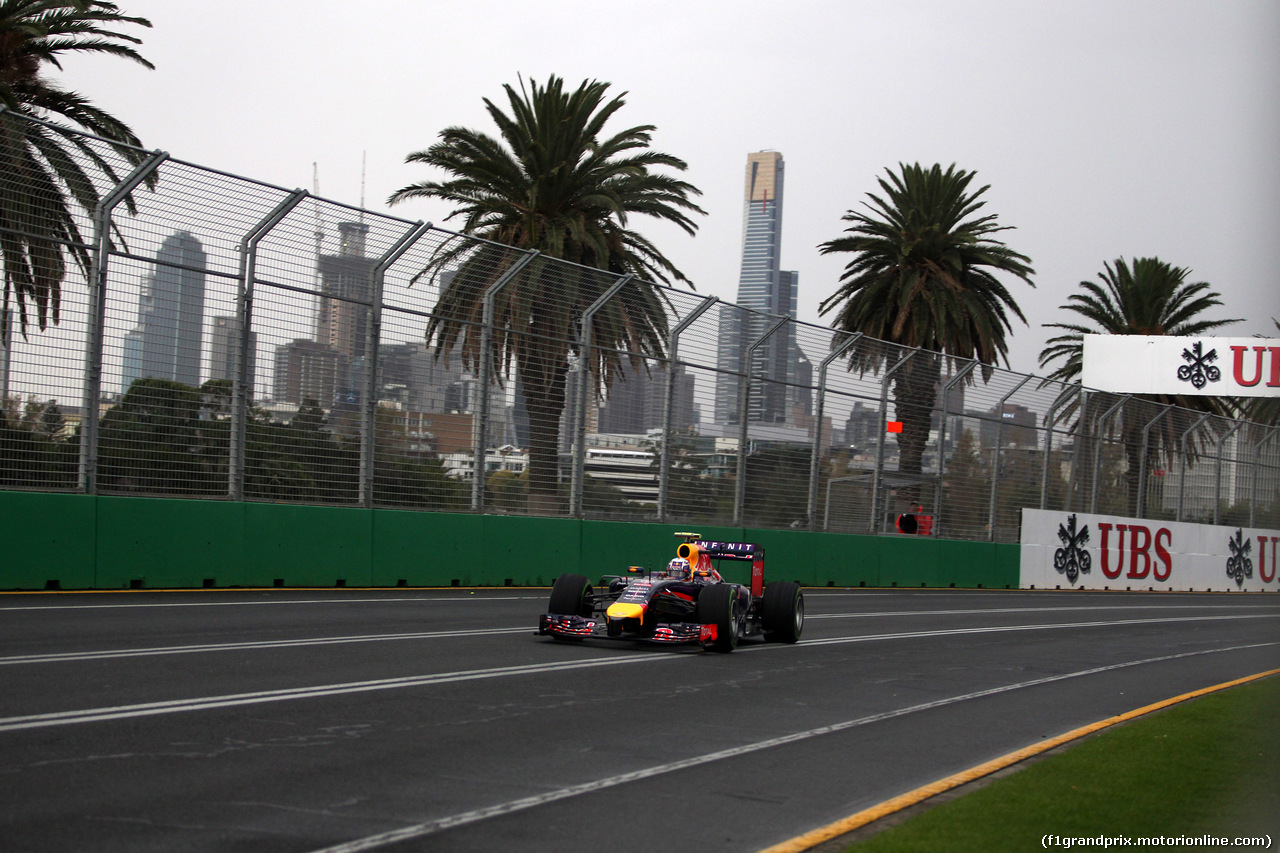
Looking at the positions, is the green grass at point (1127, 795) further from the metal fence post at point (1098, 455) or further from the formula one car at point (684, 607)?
the metal fence post at point (1098, 455)

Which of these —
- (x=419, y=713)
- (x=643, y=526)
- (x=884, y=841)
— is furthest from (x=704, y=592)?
(x=643, y=526)

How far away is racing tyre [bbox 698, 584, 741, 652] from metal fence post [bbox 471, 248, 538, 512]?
23.9 ft

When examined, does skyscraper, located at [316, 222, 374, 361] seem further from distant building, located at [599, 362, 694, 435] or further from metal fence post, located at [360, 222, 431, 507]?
distant building, located at [599, 362, 694, 435]

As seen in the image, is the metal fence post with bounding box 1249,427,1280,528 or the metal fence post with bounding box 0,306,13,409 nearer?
the metal fence post with bounding box 0,306,13,409

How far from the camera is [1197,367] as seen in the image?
137 feet

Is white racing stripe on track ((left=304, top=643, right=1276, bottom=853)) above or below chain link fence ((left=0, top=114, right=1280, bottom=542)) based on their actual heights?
below

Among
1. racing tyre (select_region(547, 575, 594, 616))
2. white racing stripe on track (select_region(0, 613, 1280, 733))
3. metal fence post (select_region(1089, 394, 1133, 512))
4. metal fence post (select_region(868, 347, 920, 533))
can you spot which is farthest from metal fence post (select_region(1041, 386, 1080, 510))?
racing tyre (select_region(547, 575, 594, 616))

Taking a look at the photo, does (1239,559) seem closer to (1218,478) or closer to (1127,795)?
(1218,478)

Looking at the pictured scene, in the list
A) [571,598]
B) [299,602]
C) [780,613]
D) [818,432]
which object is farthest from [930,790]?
[818,432]

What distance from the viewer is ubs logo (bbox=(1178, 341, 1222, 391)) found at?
41.8 m

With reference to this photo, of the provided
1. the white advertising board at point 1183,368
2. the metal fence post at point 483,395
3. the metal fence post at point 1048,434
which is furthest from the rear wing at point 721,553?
the white advertising board at point 1183,368

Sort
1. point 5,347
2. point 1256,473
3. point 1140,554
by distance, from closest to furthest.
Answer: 1. point 5,347
2. point 1140,554
3. point 1256,473

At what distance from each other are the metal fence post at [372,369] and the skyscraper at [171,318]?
2566 mm

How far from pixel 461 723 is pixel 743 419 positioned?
16.3 meters
